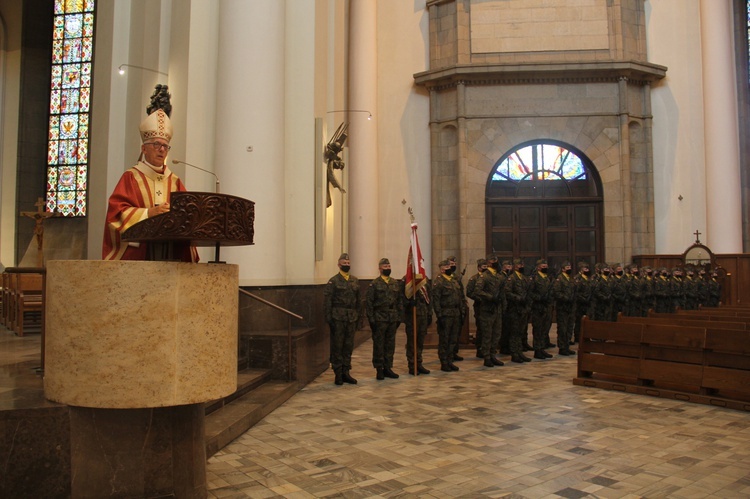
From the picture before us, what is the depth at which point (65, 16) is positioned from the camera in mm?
18516

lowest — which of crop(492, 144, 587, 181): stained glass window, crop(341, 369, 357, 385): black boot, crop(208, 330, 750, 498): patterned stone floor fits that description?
crop(208, 330, 750, 498): patterned stone floor

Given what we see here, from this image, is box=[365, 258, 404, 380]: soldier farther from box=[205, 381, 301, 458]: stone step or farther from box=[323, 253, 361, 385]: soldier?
box=[205, 381, 301, 458]: stone step

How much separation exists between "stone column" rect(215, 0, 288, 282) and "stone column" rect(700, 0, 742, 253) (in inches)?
605

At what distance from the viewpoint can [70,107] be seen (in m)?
18.2

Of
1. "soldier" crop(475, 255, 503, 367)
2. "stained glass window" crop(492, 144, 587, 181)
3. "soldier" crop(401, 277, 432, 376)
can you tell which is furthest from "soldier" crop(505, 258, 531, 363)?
"stained glass window" crop(492, 144, 587, 181)

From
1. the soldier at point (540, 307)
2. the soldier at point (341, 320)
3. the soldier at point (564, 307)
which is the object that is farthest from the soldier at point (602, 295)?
the soldier at point (341, 320)

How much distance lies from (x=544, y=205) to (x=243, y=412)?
14.4m

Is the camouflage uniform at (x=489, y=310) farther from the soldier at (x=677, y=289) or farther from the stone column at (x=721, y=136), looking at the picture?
the stone column at (x=721, y=136)

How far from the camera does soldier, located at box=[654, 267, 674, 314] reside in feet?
50.6

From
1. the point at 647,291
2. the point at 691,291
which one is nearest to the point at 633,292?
the point at 647,291

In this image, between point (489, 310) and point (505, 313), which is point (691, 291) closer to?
point (505, 313)

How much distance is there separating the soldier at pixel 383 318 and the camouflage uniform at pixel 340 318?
500 mm

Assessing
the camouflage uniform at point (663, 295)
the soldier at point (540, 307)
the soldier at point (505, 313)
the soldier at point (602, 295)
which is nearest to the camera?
the soldier at point (505, 313)

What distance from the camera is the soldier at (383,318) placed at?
9.31 m
